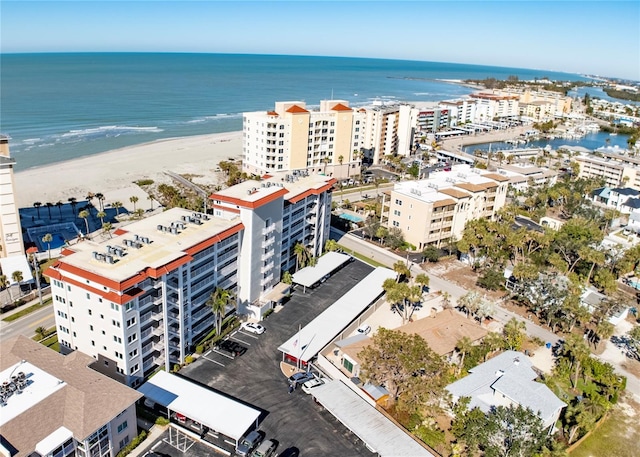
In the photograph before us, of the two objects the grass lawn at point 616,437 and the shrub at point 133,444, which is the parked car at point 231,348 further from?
the grass lawn at point 616,437

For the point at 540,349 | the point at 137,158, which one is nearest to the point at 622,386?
the point at 540,349

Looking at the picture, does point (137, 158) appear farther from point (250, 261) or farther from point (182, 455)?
point (182, 455)

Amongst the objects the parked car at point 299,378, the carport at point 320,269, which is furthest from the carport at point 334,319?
the carport at point 320,269

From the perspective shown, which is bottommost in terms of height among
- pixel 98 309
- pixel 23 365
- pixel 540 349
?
pixel 540 349

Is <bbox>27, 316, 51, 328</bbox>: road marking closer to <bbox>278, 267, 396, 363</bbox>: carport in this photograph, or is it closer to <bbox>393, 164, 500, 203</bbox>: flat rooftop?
<bbox>278, 267, 396, 363</bbox>: carport

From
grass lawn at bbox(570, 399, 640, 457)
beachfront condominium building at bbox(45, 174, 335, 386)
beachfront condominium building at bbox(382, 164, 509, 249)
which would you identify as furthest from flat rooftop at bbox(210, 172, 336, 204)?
grass lawn at bbox(570, 399, 640, 457)

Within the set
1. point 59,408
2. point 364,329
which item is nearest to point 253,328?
point 364,329
